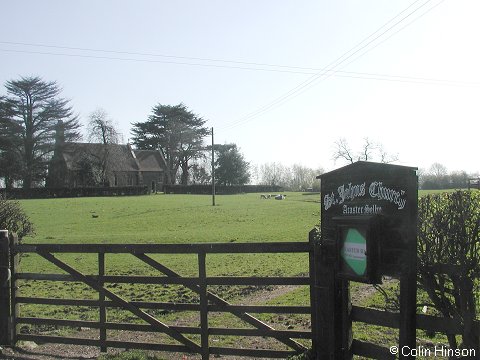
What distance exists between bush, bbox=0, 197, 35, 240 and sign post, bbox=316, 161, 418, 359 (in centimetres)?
1166

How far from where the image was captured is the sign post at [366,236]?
4285 millimetres

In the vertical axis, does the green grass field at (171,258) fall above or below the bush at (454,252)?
below

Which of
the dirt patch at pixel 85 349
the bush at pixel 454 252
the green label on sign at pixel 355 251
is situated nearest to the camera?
the bush at pixel 454 252

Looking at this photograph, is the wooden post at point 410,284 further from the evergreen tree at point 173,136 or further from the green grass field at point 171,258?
the evergreen tree at point 173,136

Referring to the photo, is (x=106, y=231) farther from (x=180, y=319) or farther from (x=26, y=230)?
(x=180, y=319)

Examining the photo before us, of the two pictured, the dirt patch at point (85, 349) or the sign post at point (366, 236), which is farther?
the dirt patch at point (85, 349)

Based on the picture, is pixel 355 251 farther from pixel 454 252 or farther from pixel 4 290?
pixel 4 290

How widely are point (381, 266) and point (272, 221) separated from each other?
29185 millimetres

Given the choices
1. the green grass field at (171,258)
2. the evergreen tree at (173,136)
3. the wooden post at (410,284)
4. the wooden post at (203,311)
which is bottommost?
the green grass field at (171,258)

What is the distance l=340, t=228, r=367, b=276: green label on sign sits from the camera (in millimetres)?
4555

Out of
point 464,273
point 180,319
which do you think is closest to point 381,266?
point 464,273

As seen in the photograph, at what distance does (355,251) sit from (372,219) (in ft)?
1.38

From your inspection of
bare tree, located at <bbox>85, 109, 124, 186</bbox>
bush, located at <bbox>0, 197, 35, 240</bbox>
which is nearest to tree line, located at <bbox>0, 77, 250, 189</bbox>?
bare tree, located at <bbox>85, 109, 124, 186</bbox>

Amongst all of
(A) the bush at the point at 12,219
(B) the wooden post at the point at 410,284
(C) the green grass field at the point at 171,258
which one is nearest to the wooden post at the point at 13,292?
(C) the green grass field at the point at 171,258
